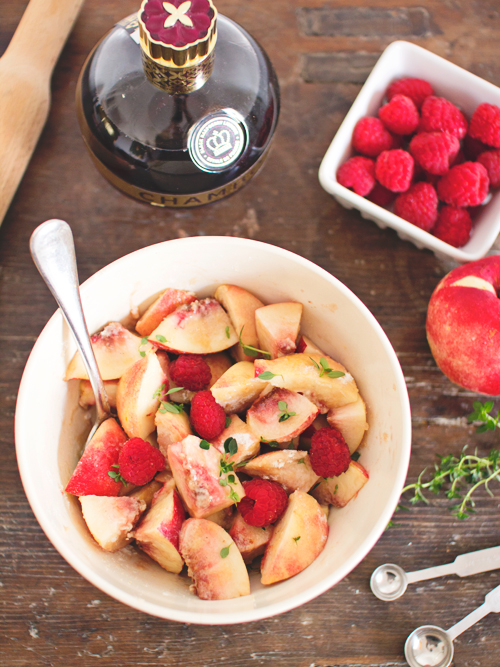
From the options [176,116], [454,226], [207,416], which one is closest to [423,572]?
[207,416]

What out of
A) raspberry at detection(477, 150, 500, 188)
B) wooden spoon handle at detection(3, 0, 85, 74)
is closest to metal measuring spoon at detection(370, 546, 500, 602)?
raspberry at detection(477, 150, 500, 188)

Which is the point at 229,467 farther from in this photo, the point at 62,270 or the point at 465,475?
the point at 465,475

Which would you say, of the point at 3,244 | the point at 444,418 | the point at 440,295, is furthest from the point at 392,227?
the point at 3,244

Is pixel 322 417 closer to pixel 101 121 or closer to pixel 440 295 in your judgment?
pixel 440 295

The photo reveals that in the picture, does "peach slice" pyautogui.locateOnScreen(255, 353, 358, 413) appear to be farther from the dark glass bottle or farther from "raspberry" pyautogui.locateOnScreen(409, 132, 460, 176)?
"raspberry" pyautogui.locateOnScreen(409, 132, 460, 176)

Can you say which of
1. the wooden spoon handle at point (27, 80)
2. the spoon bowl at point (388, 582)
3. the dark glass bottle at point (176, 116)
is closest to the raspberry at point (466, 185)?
the dark glass bottle at point (176, 116)

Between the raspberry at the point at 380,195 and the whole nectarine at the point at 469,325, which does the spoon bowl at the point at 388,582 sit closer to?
the whole nectarine at the point at 469,325
